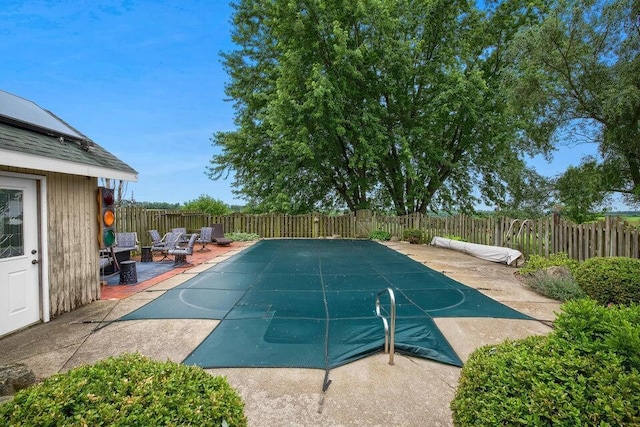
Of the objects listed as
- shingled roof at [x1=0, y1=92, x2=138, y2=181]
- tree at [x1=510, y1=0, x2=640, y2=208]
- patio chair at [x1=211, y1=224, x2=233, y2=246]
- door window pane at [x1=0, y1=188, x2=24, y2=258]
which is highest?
tree at [x1=510, y1=0, x2=640, y2=208]

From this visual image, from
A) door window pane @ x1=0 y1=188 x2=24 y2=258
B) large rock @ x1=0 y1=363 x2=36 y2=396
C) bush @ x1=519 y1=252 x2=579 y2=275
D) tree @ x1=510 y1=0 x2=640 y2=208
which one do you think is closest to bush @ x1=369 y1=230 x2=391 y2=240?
tree @ x1=510 y1=0 x2=640 y2=208

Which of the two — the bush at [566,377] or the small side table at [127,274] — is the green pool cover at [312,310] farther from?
the bush at [566,377]

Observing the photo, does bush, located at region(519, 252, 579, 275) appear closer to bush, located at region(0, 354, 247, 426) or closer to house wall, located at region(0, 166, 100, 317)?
bush, located at region(0, 354, 247, 426)

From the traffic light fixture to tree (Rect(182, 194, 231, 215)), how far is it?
990cm

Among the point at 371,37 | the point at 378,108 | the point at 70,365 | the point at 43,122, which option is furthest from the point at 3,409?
the point at 371,37

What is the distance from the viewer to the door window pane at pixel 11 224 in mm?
3807

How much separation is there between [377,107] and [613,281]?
12.7 metres

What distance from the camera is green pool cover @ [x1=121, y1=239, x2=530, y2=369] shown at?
3100 millimetres

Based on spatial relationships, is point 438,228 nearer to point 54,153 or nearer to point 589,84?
point 589,84

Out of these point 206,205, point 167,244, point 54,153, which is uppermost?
point 54,153

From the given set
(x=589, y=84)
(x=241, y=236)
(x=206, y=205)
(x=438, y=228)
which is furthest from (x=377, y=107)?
(x=206, y=205)

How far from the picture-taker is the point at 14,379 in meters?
2.29

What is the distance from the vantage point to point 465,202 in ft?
62.8

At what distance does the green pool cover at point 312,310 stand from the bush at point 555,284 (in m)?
1.12
